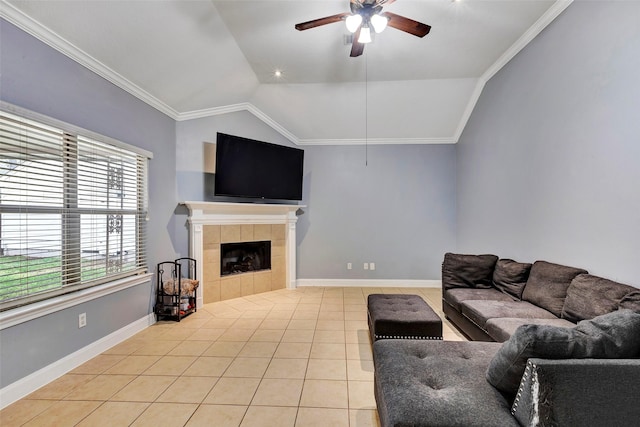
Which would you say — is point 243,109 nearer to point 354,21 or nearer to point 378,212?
point 354,21

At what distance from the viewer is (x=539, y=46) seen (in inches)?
118

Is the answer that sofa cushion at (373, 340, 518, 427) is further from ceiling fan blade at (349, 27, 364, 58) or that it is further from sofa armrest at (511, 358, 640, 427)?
ceiling fan blade at (349, 27, 364, 58)

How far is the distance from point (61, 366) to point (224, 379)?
137cm

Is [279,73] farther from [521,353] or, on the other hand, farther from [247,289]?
[521,353]

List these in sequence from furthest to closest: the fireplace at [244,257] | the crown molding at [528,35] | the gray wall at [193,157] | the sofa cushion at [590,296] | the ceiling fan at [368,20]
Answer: the fireplace at [244,257] → the gray wall at [193,157] → the crown molding at [528,35] → the ceiling fan at [368,20] → the sofa cushion at [590,296]

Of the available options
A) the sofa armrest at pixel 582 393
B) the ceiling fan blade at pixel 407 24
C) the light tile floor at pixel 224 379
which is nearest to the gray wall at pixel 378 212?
the light tile floor at pixel 224 379

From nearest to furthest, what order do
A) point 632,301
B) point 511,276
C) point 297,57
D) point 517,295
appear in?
point 632,301 < point 517,295 < point 511,276 < point 297,57

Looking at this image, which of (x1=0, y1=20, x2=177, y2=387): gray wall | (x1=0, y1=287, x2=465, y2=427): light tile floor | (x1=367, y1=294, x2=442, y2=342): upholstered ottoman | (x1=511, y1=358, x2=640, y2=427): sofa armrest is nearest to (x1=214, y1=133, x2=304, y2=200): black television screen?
(x1=0, y1=20, x2=177, y2=387): gray wall

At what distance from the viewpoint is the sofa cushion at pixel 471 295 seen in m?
3.04

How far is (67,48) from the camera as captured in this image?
2.37m

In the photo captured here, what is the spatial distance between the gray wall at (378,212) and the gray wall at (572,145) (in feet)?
4.22

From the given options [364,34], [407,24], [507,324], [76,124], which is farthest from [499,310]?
[76,124]

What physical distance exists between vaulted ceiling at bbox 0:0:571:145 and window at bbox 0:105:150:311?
75 cm

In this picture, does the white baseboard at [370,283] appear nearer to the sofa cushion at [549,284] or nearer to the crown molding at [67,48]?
the sofa cushion at [549,284]
